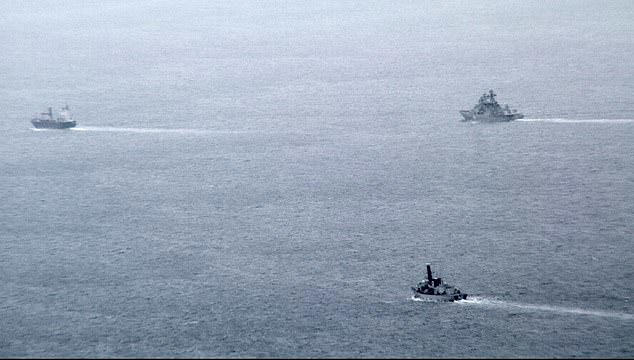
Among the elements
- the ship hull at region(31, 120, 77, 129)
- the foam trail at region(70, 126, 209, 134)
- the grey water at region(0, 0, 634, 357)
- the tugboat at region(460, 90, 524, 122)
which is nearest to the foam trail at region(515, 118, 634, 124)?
the grey water at region(0, 0, 634, 357)

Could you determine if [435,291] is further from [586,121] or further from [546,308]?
[586,121]

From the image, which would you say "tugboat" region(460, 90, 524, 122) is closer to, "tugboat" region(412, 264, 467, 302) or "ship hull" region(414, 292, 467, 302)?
"tugboat" region(412, 264, 467, 302)

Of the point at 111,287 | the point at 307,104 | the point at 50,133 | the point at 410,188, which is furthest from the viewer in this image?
the point at 307,104

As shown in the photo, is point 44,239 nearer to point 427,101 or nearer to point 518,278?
point 518,278

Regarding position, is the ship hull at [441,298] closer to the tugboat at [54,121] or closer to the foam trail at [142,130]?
the foam trail at [142,130]

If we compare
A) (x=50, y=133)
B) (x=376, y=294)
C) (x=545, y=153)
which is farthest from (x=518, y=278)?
(x=50, y=133)

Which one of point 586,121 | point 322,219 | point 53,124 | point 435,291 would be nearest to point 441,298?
point 435,291

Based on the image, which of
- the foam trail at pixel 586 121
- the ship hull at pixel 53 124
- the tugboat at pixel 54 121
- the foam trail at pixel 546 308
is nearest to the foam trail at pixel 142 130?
the ship hull at pixel 53 124
